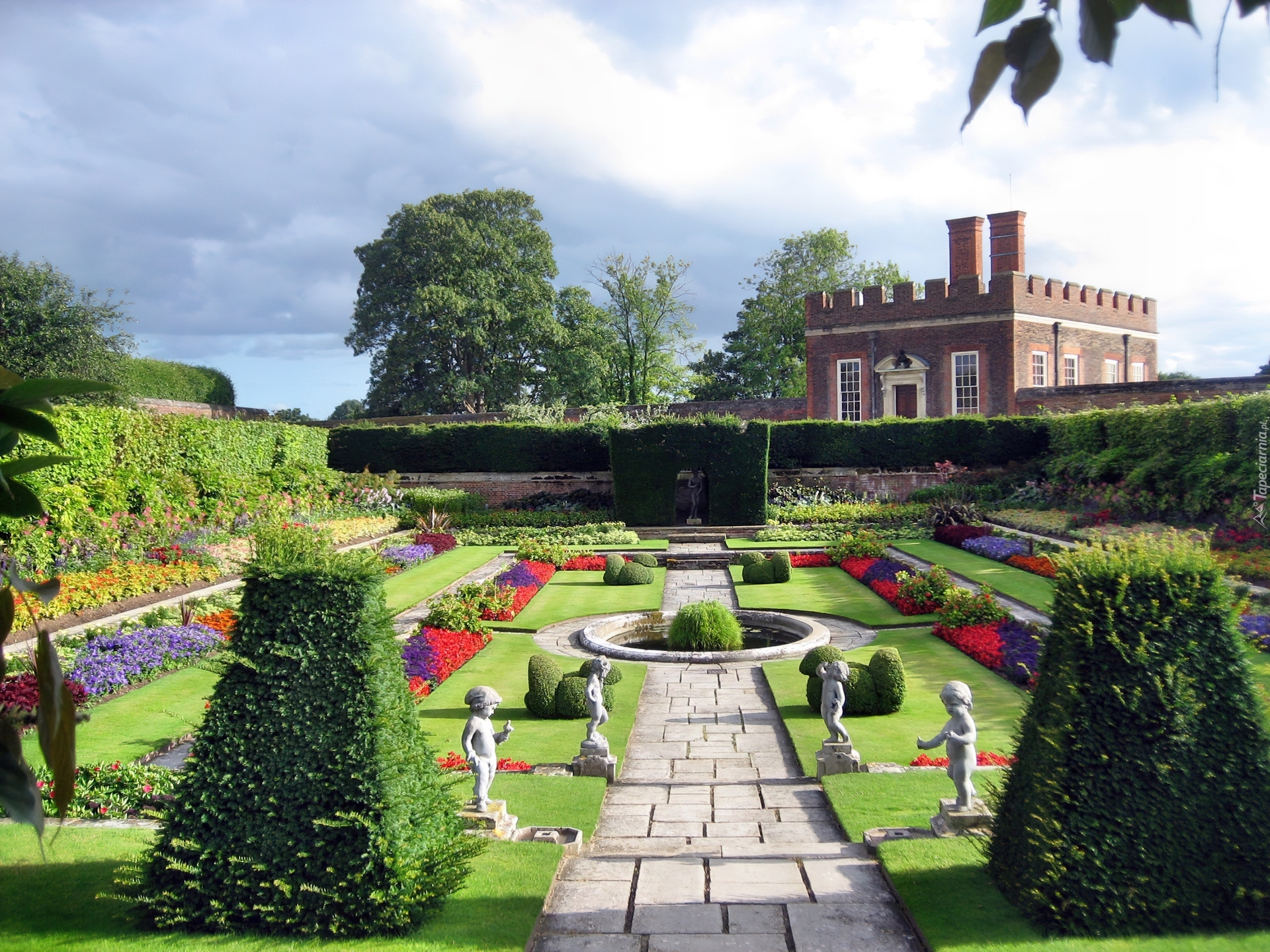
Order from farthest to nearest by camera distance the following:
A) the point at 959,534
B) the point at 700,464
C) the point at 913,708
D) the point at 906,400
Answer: the point at 906,400 < the point at 700,464 < the point at 959,534 < the point at 913,708

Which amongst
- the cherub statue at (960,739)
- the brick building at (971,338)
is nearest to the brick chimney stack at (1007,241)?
the brick building at (971,338)

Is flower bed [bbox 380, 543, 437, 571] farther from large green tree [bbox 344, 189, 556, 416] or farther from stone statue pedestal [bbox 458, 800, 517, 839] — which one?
large green tree [bbox 344, 189, 556, 416]

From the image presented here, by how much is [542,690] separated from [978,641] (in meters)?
5.43

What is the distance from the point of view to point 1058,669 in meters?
4.09

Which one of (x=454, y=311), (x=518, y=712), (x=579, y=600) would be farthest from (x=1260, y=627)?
(x=454, y=311)

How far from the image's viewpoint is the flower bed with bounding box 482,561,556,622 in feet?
43.9

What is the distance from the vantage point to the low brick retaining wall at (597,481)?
27.1m

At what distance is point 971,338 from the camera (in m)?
30.7

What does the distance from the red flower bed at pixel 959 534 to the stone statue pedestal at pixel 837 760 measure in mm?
13787

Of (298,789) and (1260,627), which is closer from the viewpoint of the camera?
(298,789)

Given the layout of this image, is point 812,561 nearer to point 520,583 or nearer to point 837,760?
point 520,583

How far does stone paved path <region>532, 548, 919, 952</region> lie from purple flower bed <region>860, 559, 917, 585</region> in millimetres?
7411

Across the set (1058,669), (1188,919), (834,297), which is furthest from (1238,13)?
(834,297)

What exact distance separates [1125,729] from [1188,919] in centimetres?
84
